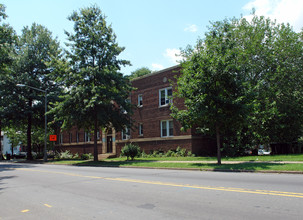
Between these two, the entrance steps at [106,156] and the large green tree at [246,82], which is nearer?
the large green tree at [246,82]

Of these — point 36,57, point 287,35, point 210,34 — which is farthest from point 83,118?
point 287,35

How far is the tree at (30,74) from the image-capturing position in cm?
3222

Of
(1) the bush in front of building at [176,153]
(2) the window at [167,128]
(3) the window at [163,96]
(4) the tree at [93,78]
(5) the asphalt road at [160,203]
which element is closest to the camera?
(5) the asphalt road at [160,203]

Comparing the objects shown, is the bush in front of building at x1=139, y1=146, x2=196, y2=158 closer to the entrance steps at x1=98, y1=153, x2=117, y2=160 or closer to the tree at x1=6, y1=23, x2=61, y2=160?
the entrance steps at x1=98, y1=153, x2=117, y2=160

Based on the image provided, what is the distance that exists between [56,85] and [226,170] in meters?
26.6

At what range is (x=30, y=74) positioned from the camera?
33.6m

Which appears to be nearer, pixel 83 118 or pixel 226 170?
pixel 226 170

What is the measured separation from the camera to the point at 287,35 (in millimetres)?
26234

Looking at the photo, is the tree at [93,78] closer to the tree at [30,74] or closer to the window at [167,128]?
the window at [167,128]

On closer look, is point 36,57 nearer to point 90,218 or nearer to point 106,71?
point 106,71

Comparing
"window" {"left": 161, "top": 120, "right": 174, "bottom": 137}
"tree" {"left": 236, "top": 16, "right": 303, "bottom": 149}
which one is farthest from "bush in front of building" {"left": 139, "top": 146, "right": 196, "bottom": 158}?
"tree" {"left": 236, "top": 16, "right": 303, "bottom": 149}

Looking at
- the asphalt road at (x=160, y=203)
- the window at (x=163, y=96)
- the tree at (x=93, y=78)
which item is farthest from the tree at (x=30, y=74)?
the asphalt road at (x=160, y=203)

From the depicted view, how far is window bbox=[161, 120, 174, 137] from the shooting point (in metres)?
28.6

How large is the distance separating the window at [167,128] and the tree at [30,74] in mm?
13822
